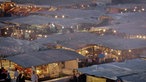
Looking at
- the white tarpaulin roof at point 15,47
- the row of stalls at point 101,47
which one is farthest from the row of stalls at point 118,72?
the white tarpaulin roof at point 15,47

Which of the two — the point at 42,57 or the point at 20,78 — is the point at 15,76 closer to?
the point at 20,78

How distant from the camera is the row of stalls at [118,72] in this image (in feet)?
35.9

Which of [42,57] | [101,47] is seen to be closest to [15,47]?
[42,57]

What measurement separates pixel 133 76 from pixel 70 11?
23.8m

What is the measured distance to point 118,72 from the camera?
39.0 feet

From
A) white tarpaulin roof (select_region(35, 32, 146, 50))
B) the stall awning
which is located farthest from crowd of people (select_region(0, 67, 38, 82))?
white tarpaulin roof (select_region(35, 32, 146, 50))

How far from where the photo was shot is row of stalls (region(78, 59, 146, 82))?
35.9 ft

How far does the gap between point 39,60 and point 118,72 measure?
4718 mm

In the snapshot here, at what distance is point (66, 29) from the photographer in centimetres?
2634

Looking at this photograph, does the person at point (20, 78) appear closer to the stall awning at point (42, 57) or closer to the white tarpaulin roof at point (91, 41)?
the stall awning at point (42, 57)

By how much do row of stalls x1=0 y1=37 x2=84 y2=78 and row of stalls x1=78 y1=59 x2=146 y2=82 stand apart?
10.6 feet

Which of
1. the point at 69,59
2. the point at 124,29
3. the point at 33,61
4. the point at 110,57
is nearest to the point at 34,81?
the point at 33,61

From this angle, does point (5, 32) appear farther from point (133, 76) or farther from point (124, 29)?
point (133, 76)

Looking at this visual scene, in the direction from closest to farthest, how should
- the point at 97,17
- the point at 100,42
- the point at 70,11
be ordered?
the point at 100,42 < the point at 97,17 < the point at 70,11
